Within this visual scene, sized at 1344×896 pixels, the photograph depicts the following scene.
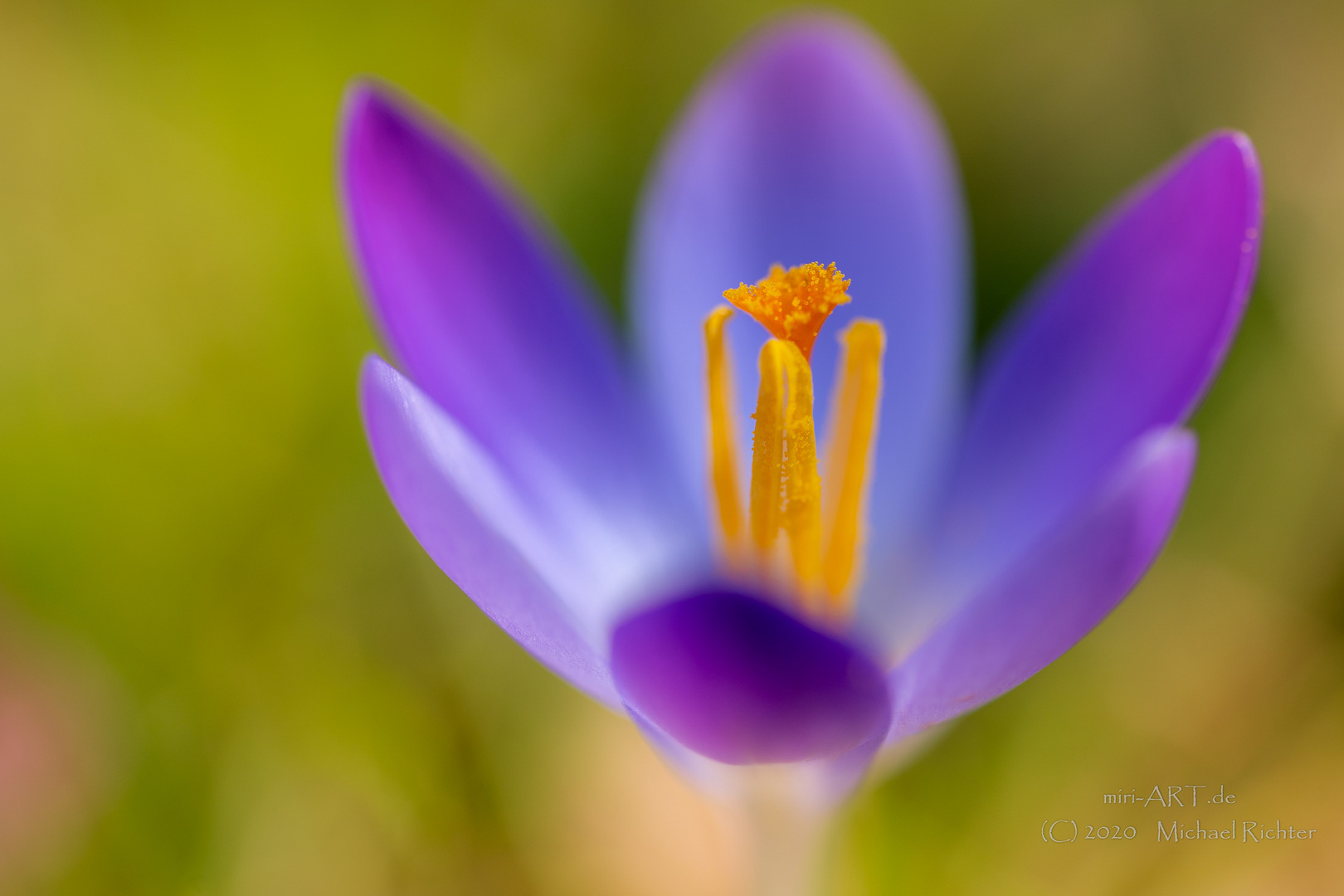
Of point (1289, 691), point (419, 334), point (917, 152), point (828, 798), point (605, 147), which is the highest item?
point (605, 147)

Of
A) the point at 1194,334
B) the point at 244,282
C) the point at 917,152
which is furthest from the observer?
the point at 244,282

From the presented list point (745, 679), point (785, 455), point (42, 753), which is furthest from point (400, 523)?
point (745, 679)

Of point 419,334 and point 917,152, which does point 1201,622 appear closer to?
point 917,152

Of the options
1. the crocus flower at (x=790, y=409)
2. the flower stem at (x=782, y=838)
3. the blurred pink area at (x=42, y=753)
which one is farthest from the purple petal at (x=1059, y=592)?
the blurred pink area at (x=42, y=753)

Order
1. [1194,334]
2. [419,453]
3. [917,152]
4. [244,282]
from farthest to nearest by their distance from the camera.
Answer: [244,282], [917,152], [1194,334], [419,453]

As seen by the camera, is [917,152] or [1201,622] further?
[1201,622]

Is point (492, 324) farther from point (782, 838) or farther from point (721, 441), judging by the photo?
point (782, 838)

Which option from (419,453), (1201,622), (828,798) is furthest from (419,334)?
(1201,622)

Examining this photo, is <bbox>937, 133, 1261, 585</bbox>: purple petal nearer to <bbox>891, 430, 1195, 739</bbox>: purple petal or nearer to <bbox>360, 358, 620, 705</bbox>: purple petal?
<bbox>891, 430, 1195, 739</bbox>: purple petal
